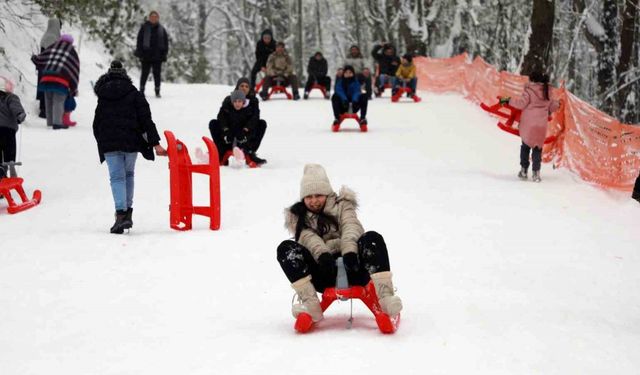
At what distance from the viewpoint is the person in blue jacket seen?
1627cm

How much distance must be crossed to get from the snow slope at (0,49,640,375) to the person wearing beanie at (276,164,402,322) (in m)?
0.25

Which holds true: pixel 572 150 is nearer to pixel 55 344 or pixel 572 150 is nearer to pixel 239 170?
pixel 239 170

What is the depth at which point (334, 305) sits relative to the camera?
6.03 meters

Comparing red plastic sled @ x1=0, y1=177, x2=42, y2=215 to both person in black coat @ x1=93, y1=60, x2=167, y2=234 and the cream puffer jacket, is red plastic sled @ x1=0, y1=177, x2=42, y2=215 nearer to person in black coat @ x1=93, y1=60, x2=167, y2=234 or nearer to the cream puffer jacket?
person in black coat @ x1=93, y1=60, x2=167, y2=234

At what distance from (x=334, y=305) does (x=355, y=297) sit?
1.08 meters

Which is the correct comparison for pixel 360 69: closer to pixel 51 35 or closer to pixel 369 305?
pixel 51 35

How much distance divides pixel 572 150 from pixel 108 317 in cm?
850

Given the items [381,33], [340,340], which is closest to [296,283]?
[340,340]

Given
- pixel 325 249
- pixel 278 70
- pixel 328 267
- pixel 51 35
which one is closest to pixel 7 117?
pixel 51 35

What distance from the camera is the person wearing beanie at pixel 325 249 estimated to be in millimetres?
4867

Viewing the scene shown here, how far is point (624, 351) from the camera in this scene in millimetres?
4715

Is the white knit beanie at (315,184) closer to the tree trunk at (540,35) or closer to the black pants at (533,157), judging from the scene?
the black pants at (533,157)

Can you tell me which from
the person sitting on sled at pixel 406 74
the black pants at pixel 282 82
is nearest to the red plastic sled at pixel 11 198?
the black pants at pixel 282 82

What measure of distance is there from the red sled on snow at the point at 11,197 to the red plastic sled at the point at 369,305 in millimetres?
5457
